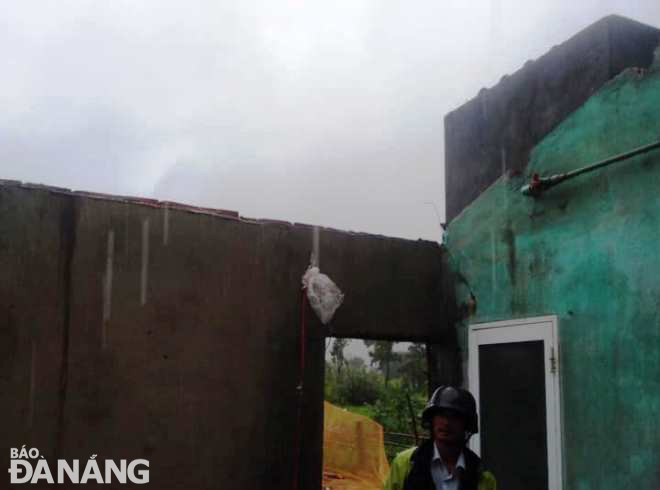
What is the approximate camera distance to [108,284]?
14.3ft

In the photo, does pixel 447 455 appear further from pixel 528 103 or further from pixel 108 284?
pixel 528 103

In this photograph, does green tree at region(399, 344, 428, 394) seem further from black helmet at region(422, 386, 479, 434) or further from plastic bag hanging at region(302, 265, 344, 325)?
black helmet at region(422, 386, 479, 434)

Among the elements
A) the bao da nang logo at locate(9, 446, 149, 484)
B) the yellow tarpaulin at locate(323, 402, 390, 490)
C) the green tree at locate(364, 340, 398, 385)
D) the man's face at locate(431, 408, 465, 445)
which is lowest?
the yellow tarpaulin at locate(323, 402, 390, 490)

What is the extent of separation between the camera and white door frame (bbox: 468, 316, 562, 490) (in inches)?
166

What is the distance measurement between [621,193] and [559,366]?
3.69 ft

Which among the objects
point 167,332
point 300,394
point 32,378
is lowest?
point 300,394

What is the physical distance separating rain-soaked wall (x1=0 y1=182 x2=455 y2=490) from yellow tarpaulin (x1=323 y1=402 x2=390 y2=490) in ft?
14.3

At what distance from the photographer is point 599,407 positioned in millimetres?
3973

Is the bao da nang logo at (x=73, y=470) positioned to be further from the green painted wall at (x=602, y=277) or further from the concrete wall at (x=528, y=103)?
the concrete wall at (x=528, y=103)

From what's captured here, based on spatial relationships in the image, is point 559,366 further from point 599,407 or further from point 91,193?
point 91,193

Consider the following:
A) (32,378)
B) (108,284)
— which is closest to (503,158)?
(108,284)

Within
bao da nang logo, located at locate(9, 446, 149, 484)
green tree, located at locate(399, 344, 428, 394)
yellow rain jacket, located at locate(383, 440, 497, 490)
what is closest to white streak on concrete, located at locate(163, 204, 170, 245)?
bao da nang logo, located at locate(9, 446, 149, 484)

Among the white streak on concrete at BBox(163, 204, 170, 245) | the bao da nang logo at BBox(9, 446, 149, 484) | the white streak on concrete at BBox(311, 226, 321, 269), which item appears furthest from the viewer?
the white streak on concrete at BBox(311, 226, 321, 269)

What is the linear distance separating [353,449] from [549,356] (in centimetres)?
550
